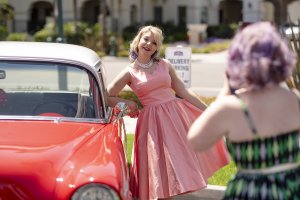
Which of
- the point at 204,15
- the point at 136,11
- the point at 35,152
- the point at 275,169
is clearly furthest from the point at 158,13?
the point at 275,169

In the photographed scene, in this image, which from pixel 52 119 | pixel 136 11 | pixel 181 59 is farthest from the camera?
pixel 136 11

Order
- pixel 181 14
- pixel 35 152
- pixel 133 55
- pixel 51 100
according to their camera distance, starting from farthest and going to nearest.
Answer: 1. pixel 181 14
2. pixel 51 100
3. pixel 133 55
4. pixel 35 152

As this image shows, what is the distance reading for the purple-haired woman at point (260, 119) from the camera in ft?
9.27

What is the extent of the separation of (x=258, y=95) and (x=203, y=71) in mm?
18450

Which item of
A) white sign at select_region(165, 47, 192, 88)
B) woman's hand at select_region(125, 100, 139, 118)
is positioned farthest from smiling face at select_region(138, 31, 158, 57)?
white sign at select_region(165, 47, 192, 88)

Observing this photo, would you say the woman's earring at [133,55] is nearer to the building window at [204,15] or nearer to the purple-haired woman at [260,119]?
the purple-haired woman at [260,119]

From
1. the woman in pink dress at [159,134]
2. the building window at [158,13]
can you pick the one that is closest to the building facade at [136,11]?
the building window at [158,13]

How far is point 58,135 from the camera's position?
439 centimetres

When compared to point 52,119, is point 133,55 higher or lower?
higher

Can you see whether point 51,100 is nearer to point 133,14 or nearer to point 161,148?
point 161,148

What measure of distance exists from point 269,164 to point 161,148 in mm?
2148

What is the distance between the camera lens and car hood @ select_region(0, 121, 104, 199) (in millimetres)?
3662

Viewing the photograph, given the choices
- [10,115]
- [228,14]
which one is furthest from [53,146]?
[228,14]

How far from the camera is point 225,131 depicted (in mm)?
2871
